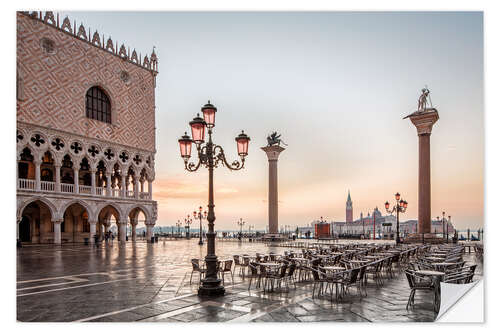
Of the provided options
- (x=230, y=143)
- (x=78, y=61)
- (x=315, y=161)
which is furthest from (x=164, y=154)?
(x=230, y=143)

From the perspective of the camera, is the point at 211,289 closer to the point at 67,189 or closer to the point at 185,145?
the point at 185,145

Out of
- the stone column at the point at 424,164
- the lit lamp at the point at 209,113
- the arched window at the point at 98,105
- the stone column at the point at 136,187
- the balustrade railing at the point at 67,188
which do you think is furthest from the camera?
the stone column at the point at 136,187

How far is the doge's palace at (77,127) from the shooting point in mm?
23000

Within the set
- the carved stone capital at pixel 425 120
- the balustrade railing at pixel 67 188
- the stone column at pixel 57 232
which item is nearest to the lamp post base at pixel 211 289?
the carved stone capital at pixel 425 120

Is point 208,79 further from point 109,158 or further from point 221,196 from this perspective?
point 109,158

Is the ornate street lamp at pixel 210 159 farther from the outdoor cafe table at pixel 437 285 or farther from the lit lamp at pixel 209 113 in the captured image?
the outdoor cafe table at pixel 437 285

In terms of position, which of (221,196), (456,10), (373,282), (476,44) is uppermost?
(456,10)

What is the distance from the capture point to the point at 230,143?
435 inches

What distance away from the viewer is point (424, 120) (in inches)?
776

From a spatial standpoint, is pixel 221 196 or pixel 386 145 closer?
pixel 386 145

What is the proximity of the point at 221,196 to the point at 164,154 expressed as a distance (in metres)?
15.8

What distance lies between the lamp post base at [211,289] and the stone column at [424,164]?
15.4 m

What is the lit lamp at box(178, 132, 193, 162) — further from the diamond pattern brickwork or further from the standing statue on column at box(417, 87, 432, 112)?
the standing statue on column at box(417, 87, 432, 112)

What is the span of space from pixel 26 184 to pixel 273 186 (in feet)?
51.3
